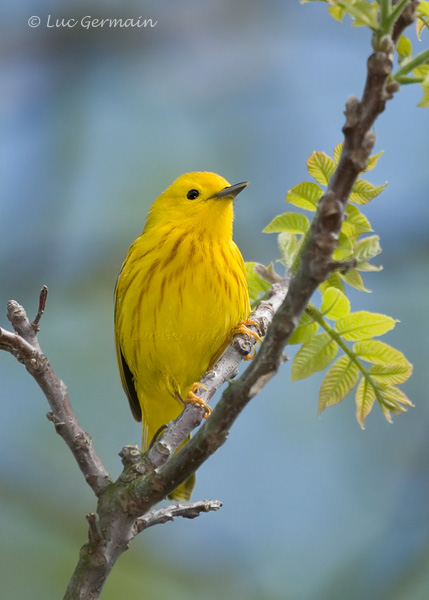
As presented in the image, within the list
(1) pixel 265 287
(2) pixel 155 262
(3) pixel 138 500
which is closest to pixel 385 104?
(3) pixel 138 500

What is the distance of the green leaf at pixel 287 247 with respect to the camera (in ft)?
10.5

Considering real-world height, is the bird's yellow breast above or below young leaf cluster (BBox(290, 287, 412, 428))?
above

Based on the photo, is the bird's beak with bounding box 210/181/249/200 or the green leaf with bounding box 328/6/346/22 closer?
the green leaf with bounding box 328/6/346/22

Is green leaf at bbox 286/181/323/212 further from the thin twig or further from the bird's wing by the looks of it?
the bird's wing

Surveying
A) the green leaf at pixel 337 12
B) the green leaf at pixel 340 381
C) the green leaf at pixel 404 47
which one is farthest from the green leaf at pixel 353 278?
the green leaf at pixel 337 12

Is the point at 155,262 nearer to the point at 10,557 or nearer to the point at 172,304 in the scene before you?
the point at 172,304

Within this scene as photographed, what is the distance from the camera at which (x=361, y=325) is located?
284 cm

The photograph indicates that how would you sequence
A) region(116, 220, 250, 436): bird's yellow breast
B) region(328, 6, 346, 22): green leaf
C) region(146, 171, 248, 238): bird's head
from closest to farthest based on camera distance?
1. region(328, 6, 346, 22): green leaf
2. region(116, 220, 250, 436): bird's yellow breast
3. region(146, 171, 248, 238): bird's head

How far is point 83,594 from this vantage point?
2404mm

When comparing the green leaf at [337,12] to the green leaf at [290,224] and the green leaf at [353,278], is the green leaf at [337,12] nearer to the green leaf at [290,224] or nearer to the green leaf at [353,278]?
the green leaf at [290,224]

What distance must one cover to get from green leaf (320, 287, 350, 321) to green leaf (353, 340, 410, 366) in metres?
0.15

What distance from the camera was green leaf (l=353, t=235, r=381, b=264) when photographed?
8.11 ft

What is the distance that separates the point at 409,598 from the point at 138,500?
3.16 m

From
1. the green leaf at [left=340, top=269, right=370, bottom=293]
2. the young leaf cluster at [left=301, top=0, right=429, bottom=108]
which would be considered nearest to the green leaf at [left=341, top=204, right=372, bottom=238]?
the green leaf at [left=340, top=269, right=370, bottom=293]
